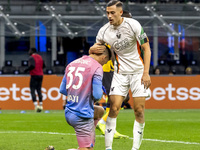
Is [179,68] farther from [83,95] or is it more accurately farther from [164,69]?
[83,95]

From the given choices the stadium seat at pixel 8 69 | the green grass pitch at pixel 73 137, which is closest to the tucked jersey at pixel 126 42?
the green grass pitch at pixel 73 137

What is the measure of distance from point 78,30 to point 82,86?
66.5ft

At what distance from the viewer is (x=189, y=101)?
2061 cm

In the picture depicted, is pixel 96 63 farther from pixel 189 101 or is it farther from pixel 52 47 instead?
pixel 52 47

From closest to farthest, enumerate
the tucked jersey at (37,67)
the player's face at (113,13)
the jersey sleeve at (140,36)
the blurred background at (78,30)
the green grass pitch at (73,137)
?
the player's face at (113,13), the jersey sleeve at (140,36), the green grass pitch at (73,137), the tucked jersey at (37,67), the blurred background at (78,30)

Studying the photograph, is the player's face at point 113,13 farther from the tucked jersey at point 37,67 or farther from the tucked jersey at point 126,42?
the tucked jersey at point 37,67

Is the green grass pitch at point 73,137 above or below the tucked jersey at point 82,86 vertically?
below

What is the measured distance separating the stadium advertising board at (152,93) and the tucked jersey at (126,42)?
12.7 metres

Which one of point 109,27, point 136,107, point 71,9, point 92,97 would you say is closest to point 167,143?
point 136,107

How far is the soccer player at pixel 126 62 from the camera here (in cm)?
755

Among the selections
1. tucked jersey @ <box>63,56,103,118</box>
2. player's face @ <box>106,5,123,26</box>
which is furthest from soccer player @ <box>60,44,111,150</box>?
player's face @ <box>106,5,123,26</box>

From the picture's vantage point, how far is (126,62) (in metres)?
7.84

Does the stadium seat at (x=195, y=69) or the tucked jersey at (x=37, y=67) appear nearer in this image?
the tucked jersey at (x=37, y=67)

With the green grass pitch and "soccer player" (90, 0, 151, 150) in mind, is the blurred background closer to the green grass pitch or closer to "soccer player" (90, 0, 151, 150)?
the green grass pitch
